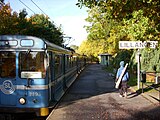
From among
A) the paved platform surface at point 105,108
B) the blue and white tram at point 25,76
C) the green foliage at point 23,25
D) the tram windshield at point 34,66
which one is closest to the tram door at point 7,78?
the blue and white tram at point 25,76

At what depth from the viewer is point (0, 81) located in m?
10.4

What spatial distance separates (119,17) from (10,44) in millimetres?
3848

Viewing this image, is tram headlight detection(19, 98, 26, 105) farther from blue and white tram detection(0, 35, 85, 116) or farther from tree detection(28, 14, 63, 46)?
tree detection(28, 14, 63, 46)

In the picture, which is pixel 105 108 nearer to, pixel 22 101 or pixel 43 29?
pixel 22 101

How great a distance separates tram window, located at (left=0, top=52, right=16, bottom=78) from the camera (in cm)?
1039

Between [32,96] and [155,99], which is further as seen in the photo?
[155,99]

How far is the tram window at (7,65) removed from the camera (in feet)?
34.1

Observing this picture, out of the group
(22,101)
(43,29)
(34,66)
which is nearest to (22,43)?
(34,66)

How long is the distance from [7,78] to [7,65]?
46 cm

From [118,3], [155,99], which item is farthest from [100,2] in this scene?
[155,99]

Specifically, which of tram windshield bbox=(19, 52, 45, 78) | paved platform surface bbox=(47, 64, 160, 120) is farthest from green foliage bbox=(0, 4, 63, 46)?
tram windshield bbox=(19, 52, 45, 78)

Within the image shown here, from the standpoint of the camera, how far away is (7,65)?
10.5 metres

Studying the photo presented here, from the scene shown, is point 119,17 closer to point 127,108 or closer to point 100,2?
point 100,2

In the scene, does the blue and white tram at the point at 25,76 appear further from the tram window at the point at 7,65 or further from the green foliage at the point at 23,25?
the green foliage at the point at 23,25
